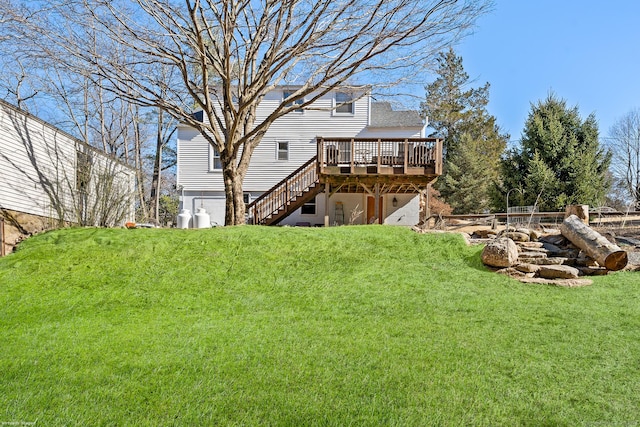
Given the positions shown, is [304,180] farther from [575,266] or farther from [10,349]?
[10,349]

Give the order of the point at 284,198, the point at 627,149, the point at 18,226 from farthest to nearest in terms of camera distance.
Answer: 1. the point at 627,149
2. the point at 284,198
3. the point at 18,226

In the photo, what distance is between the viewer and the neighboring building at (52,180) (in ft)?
29.9

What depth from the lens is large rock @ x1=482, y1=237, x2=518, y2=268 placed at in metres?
7.28

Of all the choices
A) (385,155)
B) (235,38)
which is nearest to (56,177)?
(235,38)

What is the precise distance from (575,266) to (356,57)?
6.98 metres

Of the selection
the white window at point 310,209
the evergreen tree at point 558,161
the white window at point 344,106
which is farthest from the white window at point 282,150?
the evergreen tree at point 558,161

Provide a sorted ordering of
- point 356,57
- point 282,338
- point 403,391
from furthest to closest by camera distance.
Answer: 1. point 356,57
2. point 282,338
3. point 403,391

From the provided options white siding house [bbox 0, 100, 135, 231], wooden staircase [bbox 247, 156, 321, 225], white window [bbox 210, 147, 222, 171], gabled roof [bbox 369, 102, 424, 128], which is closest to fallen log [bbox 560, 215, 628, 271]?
wooden staircase [bbox 247, 156, 321, 225]

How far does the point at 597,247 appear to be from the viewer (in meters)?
7.38

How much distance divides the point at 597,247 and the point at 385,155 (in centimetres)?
720

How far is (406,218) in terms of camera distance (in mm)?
16422

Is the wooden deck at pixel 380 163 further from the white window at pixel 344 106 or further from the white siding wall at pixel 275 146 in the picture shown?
the white window at pixel 344 106

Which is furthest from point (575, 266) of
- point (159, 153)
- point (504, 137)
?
point (504, 137)

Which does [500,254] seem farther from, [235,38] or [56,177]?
[56,177]
